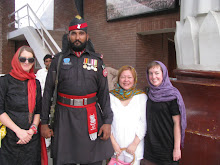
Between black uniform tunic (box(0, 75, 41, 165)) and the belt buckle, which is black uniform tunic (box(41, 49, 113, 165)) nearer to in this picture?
the belt buckle

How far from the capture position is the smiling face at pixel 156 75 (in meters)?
1.94

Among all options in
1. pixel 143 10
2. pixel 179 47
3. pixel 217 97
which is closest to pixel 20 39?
pixel 143 10

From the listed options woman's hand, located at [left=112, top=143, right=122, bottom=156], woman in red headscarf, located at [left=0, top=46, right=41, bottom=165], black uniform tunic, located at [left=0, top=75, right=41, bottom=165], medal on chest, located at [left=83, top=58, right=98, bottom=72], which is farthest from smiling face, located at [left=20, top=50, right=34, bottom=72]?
woman's hand, located at [left=112, top=143, right=122, bottom=156]

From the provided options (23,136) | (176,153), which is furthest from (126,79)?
(23,136)

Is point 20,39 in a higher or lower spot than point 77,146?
higher

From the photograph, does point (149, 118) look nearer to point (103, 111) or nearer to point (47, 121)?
point (103, 111)

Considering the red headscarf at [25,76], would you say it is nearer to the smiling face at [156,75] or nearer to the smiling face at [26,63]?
the smiling face at [26,63]

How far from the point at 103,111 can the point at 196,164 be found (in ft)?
4.10

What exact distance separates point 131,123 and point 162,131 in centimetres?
33

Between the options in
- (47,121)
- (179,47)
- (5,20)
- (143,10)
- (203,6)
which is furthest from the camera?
(5,20)

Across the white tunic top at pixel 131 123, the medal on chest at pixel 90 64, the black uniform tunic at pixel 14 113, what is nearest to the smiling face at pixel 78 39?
the medal on chest at pixel 90 64

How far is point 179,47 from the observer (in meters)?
2.80

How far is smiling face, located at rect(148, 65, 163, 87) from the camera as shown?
1.94 meters

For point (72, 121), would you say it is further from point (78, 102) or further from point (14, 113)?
point (14, 113)
